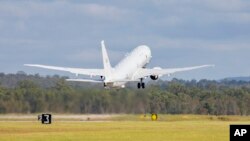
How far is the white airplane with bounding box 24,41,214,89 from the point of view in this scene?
155 meters

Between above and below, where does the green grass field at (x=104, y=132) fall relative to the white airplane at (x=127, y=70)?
below

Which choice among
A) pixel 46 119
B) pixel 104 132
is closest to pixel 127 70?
pixel 46 119

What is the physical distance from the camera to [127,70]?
166 meters

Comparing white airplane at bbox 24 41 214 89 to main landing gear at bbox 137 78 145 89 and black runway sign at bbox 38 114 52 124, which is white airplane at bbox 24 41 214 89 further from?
black runway sign at bbox 38 114 52 124

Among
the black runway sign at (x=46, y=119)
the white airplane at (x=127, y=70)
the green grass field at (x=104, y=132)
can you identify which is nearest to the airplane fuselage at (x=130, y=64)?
the white airplane at (x=127, y=70)

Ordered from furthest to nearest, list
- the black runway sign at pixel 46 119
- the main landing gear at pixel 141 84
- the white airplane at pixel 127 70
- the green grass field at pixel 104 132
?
the main landing gear at pixel 141 84, the white airplane at pixel 127 70, the black runway sign at pixel 46 119, the green grass field at pixel 104 132

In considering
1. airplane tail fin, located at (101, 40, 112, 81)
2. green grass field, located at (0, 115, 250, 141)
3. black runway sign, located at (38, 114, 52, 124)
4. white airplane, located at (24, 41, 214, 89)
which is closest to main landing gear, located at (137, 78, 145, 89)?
white airplane, located at (24, 41, 214, 89)

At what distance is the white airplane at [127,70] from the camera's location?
155125mm

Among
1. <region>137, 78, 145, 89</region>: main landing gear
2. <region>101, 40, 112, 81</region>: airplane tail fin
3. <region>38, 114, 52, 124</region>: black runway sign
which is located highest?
<region>101, 40, 112, 81</region>: airplane tail fin

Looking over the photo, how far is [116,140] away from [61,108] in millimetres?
46108

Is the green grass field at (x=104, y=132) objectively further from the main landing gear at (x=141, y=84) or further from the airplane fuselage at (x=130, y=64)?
the main landing gear at (x=141, y=84)

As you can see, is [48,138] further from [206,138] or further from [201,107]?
[201,107]

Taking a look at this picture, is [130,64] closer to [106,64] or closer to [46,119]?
[106,64]

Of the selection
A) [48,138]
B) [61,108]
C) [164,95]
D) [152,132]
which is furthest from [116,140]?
[164,95]
